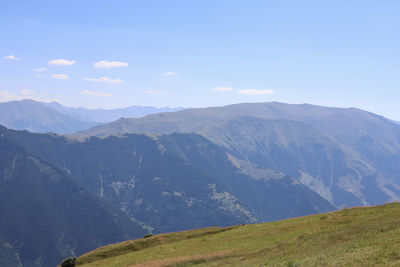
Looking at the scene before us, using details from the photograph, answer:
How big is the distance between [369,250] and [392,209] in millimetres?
25119

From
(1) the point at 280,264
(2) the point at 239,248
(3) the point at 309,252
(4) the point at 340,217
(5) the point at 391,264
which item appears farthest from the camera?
(4) the point at 340,217

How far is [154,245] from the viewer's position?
71500 mm

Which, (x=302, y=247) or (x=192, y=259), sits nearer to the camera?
(x=302, y=247)

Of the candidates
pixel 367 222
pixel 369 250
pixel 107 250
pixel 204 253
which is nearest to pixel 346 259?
pixel 369 250

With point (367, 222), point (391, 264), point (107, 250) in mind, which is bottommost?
point (107, 250)

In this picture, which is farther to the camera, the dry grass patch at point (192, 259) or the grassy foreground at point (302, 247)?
the dry grass patch at point (192, 259)

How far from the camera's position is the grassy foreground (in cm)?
3058

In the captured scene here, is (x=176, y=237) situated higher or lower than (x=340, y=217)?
lower

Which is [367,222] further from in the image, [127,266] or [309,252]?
[127,266]

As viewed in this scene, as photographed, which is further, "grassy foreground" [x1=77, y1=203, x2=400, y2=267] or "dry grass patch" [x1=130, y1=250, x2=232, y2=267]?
"dry grass patch" [x1=130, y1=250, x2=232, y2=267]

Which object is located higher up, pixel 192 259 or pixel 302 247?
pixel 302 247

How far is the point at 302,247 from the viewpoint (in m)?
41.0

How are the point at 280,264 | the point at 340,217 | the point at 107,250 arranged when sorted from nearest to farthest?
the point at 280,264 < the point at 340,217 < the point at 107,250

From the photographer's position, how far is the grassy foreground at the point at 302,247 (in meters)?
30.6
